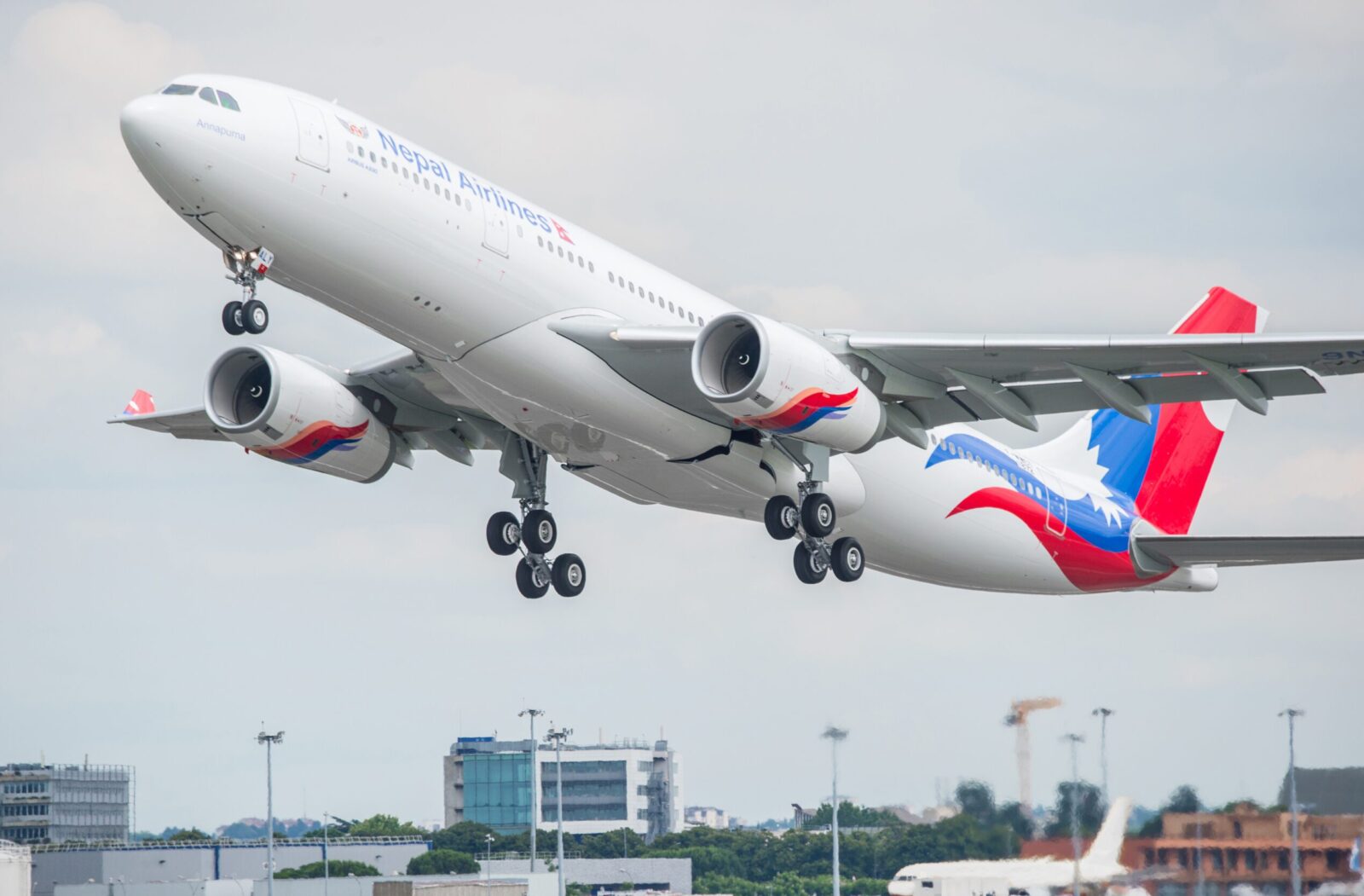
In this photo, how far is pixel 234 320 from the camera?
2616cm

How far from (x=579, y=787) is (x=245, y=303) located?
77.5m

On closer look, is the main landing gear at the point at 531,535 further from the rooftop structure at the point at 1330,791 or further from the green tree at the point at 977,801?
the rooftop structure at the point at 1330,791

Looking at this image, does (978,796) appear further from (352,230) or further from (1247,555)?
(352,230)

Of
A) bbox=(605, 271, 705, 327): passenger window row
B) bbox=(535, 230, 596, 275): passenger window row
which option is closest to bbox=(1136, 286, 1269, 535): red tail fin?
bbox=(605, 271, 705, 327): passenger window row

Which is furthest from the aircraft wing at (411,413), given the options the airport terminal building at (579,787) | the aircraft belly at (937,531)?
the airport terminal building at (579,787)

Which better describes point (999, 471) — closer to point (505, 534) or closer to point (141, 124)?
point (505, 534)

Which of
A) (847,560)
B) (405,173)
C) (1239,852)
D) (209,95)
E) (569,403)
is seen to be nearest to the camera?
(209,95)

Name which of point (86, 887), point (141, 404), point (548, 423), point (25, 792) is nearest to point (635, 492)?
point (548, 423)

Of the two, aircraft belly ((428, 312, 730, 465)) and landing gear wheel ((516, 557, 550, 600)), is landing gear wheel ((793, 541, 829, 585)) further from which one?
landing gear wheel ((516, 557, 550, 600))

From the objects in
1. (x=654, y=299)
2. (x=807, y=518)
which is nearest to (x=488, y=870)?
(x=807, y=518)

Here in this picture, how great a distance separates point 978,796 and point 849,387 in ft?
24.9

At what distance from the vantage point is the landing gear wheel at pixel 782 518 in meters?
31.2

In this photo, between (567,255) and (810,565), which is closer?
(567,255)

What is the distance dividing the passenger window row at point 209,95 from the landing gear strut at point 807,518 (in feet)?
34.5
